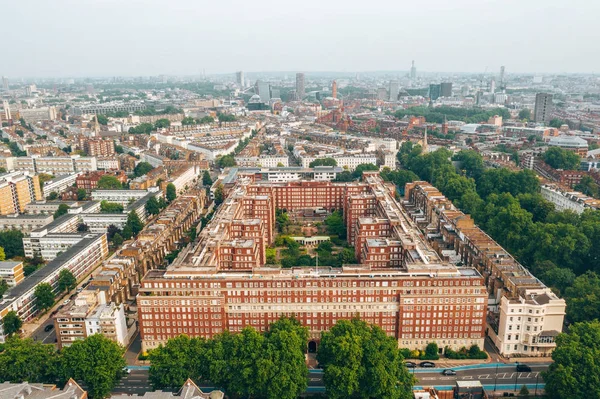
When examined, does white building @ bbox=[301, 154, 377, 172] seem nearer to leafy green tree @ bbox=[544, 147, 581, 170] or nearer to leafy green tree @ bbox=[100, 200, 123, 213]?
leafy green tree @ bbox=[544, 147, 581, 170]

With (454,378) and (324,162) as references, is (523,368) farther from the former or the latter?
(324,162)

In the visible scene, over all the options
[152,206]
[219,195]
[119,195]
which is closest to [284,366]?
[152,206]

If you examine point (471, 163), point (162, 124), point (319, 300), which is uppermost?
point (162, 124)

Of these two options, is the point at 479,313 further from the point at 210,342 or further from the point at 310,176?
the point at 310,176

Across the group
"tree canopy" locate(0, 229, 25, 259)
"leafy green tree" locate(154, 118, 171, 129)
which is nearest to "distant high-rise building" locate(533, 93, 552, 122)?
"leafy green tree" locate(154, 118, 171, 129)

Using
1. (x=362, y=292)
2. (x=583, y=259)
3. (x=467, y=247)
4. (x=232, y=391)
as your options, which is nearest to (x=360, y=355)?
(x=362, y=292)

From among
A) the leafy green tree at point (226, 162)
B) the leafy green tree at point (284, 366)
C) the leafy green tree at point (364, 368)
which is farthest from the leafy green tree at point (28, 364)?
the leafy green tree at point (226, 162)
